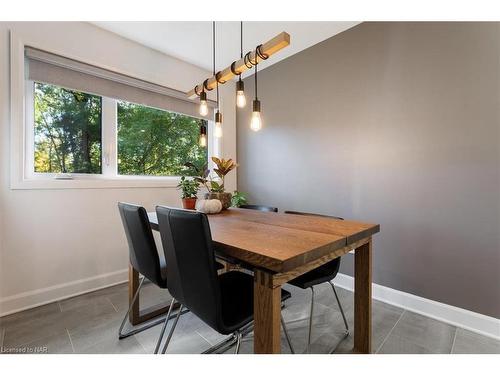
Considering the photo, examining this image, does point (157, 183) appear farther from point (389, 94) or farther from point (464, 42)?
point (464, 42)

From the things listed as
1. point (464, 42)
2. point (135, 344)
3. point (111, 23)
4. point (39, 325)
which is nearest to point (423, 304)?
point (464, 42)

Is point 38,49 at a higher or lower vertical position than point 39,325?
higher

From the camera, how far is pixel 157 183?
2561 mm

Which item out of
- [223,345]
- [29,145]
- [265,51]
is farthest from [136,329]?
[265,51]

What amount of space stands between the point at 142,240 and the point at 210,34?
1986mm

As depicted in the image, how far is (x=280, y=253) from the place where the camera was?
87cm

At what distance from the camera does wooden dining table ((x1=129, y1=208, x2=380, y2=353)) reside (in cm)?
87

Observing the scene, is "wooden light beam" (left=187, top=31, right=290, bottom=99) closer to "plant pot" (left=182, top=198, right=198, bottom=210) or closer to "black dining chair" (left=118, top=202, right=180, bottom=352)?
"plant pot" (left=182, top=198, right=198, bottom=210)

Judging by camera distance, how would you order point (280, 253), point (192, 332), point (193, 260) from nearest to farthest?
1. point (280, 253)
2. point (193, 260)
3. point (192, 332)

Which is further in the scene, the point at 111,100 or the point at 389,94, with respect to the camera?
the point at 111,100

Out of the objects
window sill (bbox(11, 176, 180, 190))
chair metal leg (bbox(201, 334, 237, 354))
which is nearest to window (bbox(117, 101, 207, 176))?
window sill (bbox(11, 176, 180, 190))

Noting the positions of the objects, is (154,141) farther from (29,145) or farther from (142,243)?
(142,243)

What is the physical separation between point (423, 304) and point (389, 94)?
165cm

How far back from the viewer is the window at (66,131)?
198cm
